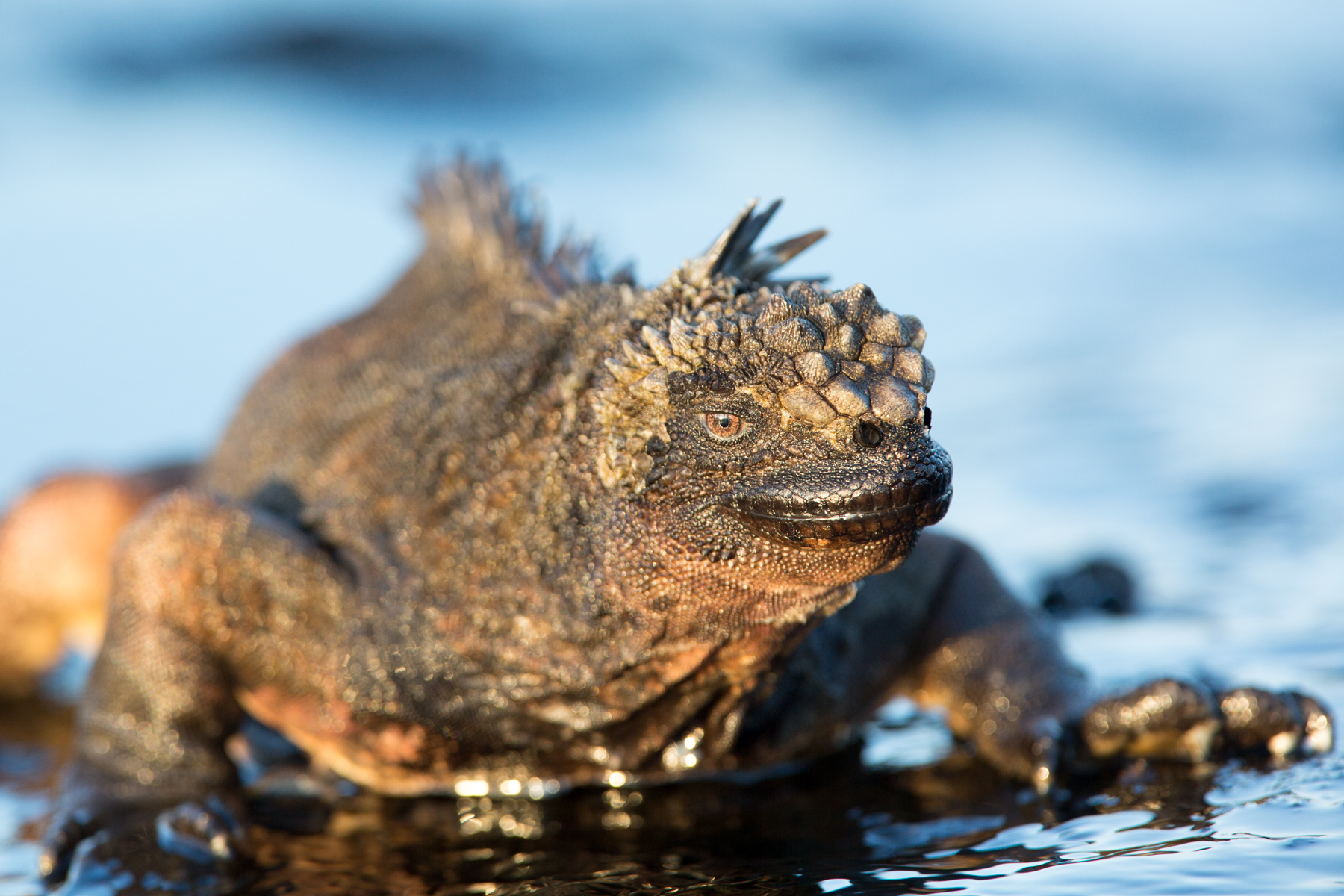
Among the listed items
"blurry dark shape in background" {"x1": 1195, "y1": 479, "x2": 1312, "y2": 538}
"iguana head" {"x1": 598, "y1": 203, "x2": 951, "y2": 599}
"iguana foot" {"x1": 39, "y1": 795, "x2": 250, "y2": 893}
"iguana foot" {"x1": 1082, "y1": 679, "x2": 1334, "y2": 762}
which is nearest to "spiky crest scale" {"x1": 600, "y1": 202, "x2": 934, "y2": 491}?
"iguana head" {"x1": 598, "y1": 203, "x2": 951, "y2": 599}

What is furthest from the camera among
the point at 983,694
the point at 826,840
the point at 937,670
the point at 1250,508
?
the point at 1250,508

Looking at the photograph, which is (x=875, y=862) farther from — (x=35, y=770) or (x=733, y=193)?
(x=733, y=193)

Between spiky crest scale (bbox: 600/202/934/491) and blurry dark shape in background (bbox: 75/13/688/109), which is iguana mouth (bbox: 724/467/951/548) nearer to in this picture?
spiky crest scale (bbox: 600/202/934/491)

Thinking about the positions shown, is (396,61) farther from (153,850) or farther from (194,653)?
(153,850)

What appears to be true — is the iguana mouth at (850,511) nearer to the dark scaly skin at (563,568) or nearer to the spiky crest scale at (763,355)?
the dark scaly skin at (563,568)

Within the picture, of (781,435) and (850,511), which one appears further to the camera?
(781,435)

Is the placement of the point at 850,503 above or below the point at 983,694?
above

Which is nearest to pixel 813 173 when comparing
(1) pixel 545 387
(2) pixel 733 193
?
(2) pixel 733 193

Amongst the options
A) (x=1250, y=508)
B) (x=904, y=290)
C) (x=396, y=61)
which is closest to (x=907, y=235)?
(x=904, y=290)

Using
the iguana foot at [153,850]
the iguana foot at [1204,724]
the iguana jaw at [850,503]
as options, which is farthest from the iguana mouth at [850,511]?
the iguana foot at [153,850]
